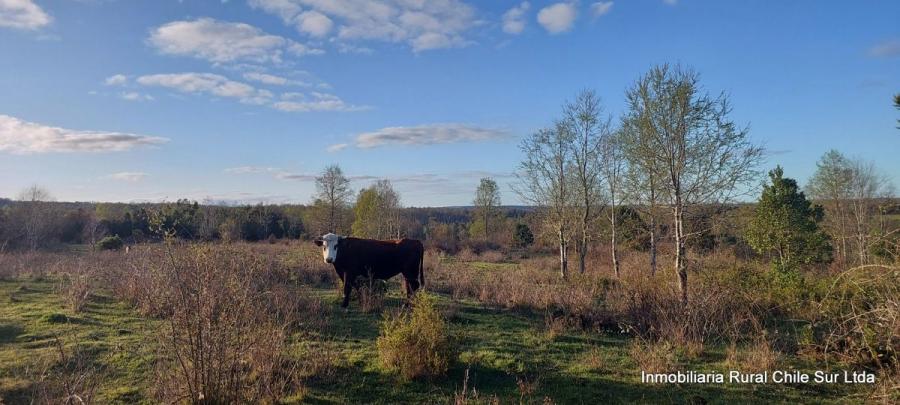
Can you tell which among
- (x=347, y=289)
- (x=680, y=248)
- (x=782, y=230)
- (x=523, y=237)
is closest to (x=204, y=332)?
(x=347, y=289)

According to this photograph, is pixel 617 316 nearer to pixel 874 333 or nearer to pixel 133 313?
pixel 874 333

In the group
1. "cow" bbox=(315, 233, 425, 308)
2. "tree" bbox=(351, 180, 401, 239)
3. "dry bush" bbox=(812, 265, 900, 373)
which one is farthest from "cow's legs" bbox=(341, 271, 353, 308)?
"tree" bbox=(351, 180, 401, 239)

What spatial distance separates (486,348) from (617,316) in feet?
10.8

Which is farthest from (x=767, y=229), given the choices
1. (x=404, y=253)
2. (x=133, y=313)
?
(x=133, y=313)

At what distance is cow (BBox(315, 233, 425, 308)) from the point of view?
40.0 feet

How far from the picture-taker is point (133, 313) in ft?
35.6

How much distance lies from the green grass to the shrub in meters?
0.15

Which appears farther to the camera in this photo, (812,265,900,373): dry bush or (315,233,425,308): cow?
(315,233,425,308): cow

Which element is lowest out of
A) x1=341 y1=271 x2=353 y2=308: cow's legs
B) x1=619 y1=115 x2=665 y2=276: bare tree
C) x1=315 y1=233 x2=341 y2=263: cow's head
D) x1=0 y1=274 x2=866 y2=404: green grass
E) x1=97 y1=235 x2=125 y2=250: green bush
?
x1=0 y1=274 x2=866 y2=404: green grass

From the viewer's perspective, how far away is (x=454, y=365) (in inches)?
270

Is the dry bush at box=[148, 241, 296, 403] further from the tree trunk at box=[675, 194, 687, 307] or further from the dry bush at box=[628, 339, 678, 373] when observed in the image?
the tree trunk at box=[675, 194, 687, 307]

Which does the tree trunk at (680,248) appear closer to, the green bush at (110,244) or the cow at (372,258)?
the cow at (372,258)

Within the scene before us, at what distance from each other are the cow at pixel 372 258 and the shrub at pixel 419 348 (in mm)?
5479

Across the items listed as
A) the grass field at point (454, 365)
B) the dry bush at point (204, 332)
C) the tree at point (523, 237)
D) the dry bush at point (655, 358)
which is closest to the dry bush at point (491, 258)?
the tree at point (523, 237)
